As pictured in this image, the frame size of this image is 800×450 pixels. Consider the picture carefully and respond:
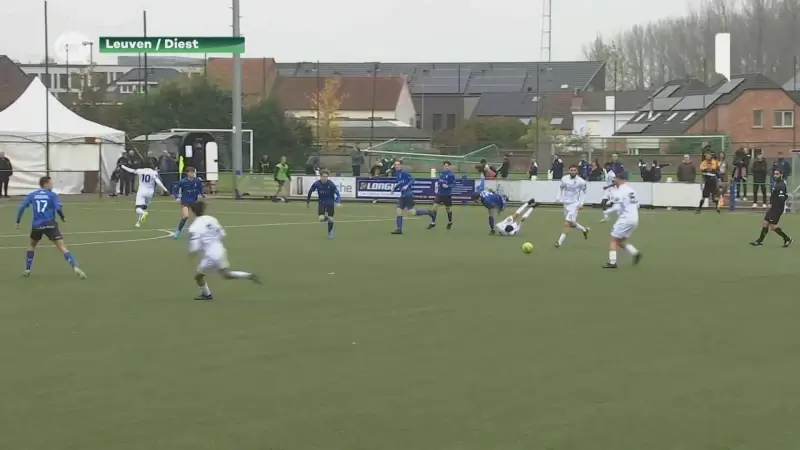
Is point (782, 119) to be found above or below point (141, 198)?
above

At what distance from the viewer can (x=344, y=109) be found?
95.2 meters

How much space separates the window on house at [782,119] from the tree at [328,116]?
94.0 ft

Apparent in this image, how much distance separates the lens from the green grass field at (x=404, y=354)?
7883 mm

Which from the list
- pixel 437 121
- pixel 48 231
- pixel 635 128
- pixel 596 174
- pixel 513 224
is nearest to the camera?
pixel 48 231

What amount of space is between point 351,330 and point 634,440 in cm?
516

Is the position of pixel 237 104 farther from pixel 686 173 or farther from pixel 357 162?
pixel 686 173

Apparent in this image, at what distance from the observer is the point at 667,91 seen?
96.0 meters

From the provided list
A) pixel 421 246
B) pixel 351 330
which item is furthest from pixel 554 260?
pixel 351 330

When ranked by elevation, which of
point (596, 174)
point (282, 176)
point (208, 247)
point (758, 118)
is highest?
point (758, 118)

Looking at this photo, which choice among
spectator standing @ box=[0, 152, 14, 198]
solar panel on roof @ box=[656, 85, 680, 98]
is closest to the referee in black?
spectator standing @ box=[0, 152, 14, 198]

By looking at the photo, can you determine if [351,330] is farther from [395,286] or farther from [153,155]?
[153,155]

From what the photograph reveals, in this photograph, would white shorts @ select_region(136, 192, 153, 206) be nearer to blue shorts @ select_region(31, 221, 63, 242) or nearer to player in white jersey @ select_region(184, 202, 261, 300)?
blue shorts @ select_region(31, 221, 63, 242)

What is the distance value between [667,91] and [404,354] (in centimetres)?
8913

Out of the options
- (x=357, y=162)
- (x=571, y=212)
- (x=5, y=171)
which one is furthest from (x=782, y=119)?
(x=571, y=212)
